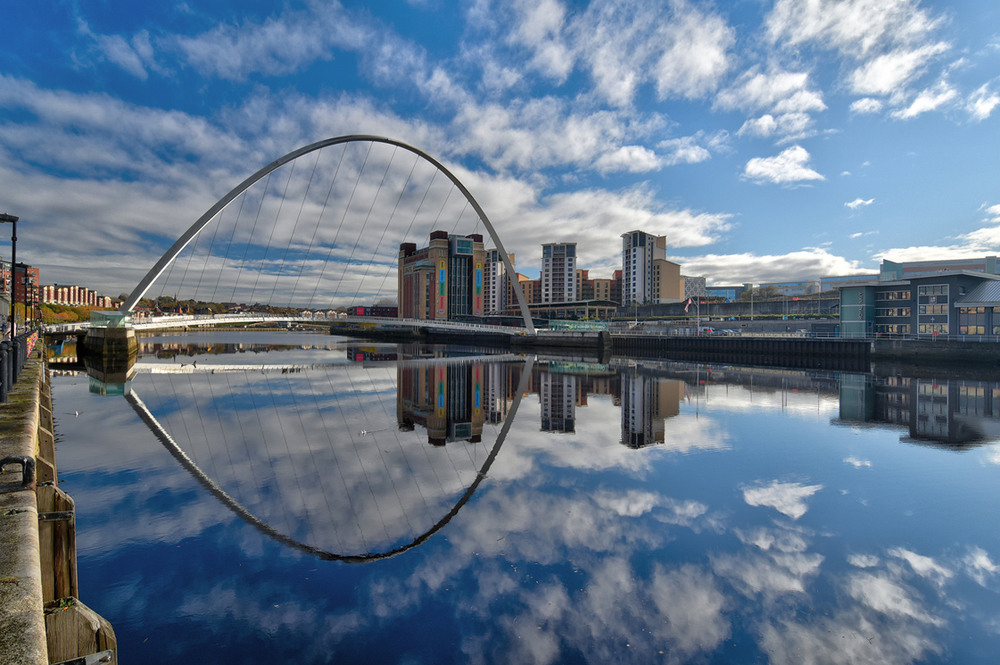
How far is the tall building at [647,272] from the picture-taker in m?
130

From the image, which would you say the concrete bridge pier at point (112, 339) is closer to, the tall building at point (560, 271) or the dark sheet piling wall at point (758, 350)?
the dark sheet piling wall at point (758, 350)

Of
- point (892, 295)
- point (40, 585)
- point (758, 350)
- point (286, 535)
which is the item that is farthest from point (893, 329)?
point (40, 585)

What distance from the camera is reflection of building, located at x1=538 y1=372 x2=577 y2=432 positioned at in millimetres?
13749

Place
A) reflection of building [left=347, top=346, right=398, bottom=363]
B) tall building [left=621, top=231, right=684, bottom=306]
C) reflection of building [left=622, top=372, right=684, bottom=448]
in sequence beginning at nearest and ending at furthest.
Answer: reflection of building [left=622, top=372, right=684, bottom=448] < reflection of building [left=347, top=346, right=398, bottom=363] < tall building [left=621, top=231, right=684, bottom=306]

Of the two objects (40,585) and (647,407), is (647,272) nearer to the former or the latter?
(647,407)

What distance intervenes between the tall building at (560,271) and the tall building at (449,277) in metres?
22.6

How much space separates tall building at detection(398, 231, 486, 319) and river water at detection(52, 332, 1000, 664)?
10935 cm

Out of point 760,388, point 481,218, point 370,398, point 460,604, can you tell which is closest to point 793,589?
point 460,604

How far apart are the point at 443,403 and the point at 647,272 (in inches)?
4817

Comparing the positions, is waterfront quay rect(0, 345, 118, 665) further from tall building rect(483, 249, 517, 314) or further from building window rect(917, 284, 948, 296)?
tall building rect(483, 249, 517, 314)

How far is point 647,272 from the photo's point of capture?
131000 millimetres

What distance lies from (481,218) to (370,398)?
114ft

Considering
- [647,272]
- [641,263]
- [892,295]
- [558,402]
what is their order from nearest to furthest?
[558,402]
[892,295]
[641,263]
[647,272]

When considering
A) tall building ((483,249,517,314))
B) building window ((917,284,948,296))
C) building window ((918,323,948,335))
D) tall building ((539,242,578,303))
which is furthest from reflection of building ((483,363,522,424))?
tall building ((483,249,517,314))
